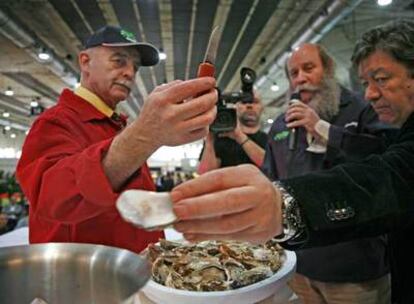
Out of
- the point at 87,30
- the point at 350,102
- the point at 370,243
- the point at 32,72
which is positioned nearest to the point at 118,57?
the point at 350,102

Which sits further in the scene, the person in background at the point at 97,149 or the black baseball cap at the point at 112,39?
the black baseball cap at the point at 112,39

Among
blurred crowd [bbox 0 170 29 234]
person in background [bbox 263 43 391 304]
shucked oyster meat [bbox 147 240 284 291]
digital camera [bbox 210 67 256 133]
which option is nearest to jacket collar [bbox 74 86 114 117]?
digital camera [bbox 210 67 256 133]

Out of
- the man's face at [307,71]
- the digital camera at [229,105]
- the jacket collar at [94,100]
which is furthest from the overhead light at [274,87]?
the jacket collar at [94,100]

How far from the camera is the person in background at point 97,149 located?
0.68 meters

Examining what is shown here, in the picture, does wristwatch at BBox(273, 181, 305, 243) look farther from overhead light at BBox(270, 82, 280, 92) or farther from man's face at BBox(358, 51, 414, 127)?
overhead light at BBox(270, 82, 280, 92)

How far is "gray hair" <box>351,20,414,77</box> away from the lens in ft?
3.18

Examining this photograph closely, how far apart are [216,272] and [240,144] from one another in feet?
3.96

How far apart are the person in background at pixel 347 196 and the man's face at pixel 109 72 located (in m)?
0.83

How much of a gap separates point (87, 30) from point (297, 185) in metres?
5.09

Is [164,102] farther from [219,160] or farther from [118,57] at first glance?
[219,160]

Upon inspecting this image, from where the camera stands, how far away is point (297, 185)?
2.06 ft

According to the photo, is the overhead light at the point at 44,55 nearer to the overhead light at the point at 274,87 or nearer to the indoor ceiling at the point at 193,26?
the indoor ceiling at the point at 193,26

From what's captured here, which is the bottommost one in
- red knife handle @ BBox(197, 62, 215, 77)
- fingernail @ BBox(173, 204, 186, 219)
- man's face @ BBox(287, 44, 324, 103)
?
fingernail @ BBox(173, 204, 186, 219)

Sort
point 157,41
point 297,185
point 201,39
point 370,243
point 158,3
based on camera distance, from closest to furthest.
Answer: point 297,185 < point 370,243 < point 158,3 < point 201,39 < point 157,41
